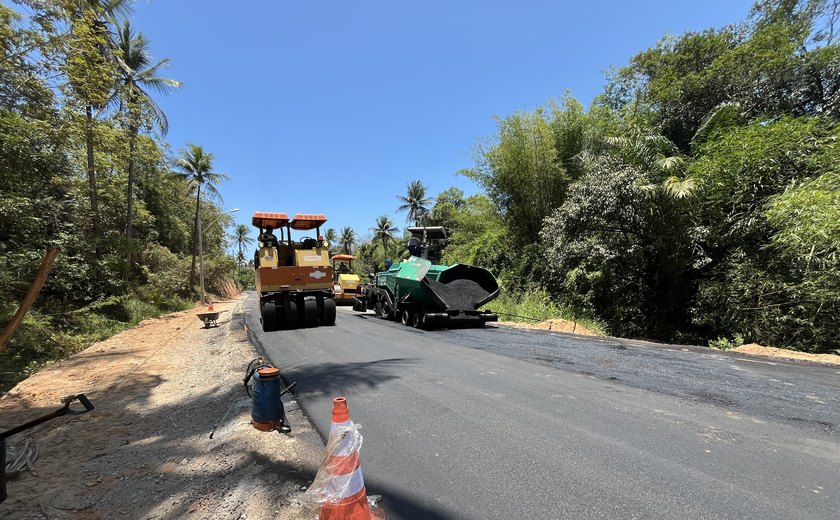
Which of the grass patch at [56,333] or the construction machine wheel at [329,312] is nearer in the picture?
the grass patch at [56,333]

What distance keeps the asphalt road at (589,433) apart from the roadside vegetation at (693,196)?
150 inches

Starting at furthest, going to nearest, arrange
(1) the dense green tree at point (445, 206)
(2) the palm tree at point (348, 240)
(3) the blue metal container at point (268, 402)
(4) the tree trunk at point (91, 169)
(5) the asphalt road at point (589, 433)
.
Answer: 1. (2) the palm tree at point (348, 240)
2. (1) the dense green tree at point (445, 206)
3. (4) the tree trunk at point (91, 169)
4. (3) the blue metal container at point (268, 402)
5. (5) the asphalt road at point (589, 433)

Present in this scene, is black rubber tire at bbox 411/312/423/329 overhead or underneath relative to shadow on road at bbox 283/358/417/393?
overhead

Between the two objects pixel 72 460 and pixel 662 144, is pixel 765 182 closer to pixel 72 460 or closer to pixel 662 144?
pixel 662 144

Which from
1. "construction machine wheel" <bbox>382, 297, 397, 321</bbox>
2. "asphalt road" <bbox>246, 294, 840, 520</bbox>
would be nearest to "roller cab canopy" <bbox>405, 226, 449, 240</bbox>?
"construction machine wheel" <bbox>382, 297, 397, 321</bbox>

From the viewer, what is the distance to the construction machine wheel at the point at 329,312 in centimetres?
1323

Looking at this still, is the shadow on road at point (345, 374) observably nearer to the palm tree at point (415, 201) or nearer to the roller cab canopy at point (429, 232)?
the roller cab canopy at point (429, 232)

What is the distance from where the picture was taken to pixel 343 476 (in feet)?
8.20

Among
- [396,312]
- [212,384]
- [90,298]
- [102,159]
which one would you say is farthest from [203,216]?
[212,384]

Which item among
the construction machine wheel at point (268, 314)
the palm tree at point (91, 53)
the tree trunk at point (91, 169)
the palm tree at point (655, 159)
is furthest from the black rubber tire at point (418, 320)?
the tree trunk at point (91, 169)

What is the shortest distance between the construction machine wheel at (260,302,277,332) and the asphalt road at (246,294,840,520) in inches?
196

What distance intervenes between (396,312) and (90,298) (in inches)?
456

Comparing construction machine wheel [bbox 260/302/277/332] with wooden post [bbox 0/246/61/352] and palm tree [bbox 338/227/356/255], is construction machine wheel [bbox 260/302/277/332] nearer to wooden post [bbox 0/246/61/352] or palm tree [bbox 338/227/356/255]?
wooden post [bbox 0/246/61/352]

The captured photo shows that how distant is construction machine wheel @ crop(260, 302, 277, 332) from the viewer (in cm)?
1219
